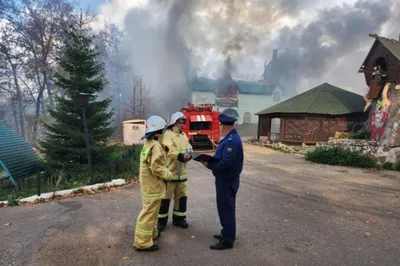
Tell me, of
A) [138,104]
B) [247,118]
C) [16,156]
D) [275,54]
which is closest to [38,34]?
[138,104]

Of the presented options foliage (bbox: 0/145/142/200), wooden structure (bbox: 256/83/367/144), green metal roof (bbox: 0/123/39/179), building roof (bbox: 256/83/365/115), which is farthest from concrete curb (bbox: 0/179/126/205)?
building roof (bbox: 256/83/365/115)

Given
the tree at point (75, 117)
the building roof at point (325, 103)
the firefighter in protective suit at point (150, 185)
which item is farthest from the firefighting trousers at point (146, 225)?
the building roof at point (325, 103)

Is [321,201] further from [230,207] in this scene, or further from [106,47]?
[106,47]

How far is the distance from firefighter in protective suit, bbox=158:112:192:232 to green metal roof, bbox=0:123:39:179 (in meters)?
6.27

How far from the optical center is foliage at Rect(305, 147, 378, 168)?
33.5 ft

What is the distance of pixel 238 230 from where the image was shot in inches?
161

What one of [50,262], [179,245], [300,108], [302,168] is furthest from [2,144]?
[300,108]

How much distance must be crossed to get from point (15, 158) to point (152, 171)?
7.23 meters

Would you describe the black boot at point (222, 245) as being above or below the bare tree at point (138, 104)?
below

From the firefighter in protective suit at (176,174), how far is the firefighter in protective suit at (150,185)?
0.52m

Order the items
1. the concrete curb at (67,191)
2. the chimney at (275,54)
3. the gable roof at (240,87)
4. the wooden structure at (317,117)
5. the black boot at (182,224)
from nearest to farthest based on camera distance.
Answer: the black boot at (182,224)
the concrete curb at (67,191)
the wooden structure at (317,117)
the gable roof at (240,87)
the chimney at (275,54)

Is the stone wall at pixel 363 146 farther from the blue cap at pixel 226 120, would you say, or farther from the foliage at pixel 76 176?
the blue cap at pixel 226 120

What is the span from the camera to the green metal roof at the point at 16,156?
25.9ft

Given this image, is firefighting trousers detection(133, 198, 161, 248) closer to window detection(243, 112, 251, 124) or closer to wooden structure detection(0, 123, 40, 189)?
wooden structure detection(0, 123, 40, 189)
